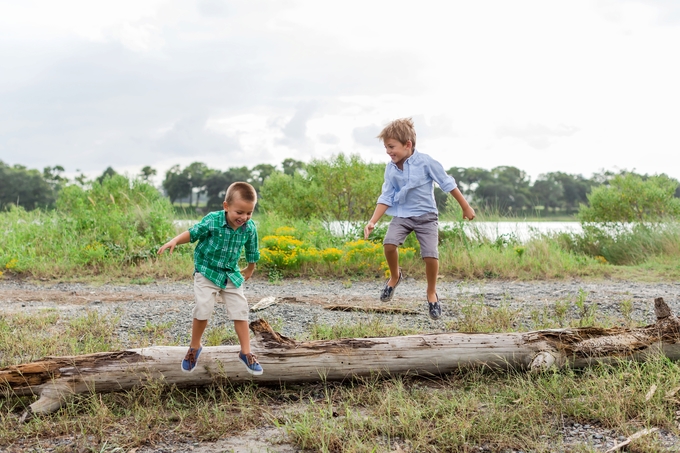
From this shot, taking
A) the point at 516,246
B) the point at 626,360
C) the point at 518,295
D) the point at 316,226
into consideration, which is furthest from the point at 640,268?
the point at 626,360

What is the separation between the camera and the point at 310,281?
982 centimetres

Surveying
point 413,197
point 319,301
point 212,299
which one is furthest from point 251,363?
point 319,301

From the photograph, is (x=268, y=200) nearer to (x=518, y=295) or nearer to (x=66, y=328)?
(x=518, y=295)

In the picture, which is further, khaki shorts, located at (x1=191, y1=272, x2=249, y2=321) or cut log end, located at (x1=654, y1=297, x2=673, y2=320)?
cut log end, located at (x1=654, y1=297, x2=673, y2=320)

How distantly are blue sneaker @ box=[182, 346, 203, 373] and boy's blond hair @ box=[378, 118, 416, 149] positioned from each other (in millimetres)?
2567

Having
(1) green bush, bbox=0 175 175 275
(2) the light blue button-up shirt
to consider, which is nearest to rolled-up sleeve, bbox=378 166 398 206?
(2) the light blue button-up shirt

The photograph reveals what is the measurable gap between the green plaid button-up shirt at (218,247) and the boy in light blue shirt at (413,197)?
1.81 m

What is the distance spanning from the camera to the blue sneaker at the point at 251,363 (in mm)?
4016

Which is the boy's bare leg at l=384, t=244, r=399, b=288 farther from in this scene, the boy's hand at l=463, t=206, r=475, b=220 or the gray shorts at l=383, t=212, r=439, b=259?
the boy's hand at l=463, t=206, r=475, b=220

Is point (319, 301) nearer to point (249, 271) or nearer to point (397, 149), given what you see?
point (397, 149)

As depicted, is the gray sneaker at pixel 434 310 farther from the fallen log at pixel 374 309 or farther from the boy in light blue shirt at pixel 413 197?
the fallen log at pixel 374 309

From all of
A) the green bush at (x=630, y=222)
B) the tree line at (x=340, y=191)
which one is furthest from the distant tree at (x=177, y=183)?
the green bush at (x=630, y=222)

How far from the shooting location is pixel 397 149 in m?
5.35

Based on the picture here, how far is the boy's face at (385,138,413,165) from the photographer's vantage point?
17.5ft
